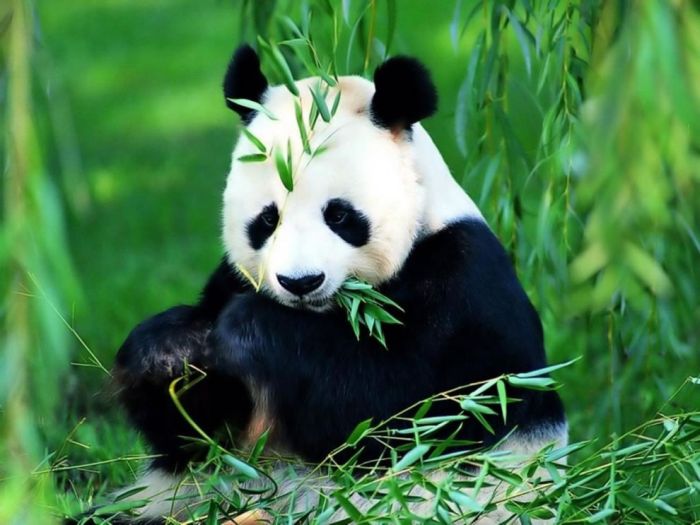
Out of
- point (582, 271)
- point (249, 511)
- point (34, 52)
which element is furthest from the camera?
point (249, 511)

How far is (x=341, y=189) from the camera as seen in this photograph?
280 centimetres

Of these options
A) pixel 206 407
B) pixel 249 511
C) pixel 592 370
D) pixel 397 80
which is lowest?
pixel 592 370

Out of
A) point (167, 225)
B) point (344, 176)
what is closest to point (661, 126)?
point (344, 176)

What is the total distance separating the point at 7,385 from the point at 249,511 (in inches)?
48.9

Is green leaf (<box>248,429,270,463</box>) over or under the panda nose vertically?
under

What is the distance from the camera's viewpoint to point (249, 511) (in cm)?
277

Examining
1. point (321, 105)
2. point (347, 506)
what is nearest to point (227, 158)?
point (321, 105)

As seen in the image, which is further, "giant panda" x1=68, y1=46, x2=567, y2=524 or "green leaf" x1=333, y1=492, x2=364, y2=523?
"giant panda" x1=68, y1=46, x2=567, y2=524

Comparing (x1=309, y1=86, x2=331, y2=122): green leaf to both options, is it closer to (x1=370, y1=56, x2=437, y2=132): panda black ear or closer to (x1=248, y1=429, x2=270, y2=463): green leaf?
(x1=370, y1=56, x2=437, y2=132): panda black ear

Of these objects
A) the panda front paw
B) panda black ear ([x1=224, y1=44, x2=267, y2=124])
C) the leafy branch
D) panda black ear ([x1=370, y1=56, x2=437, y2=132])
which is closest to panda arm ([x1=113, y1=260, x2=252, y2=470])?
the panda front paw

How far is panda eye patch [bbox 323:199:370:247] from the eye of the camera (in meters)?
2.80

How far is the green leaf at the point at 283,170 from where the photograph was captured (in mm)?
2586

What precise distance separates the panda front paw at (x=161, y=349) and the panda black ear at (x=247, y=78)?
50cm

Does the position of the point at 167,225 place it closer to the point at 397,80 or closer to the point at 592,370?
the point at 592,370
